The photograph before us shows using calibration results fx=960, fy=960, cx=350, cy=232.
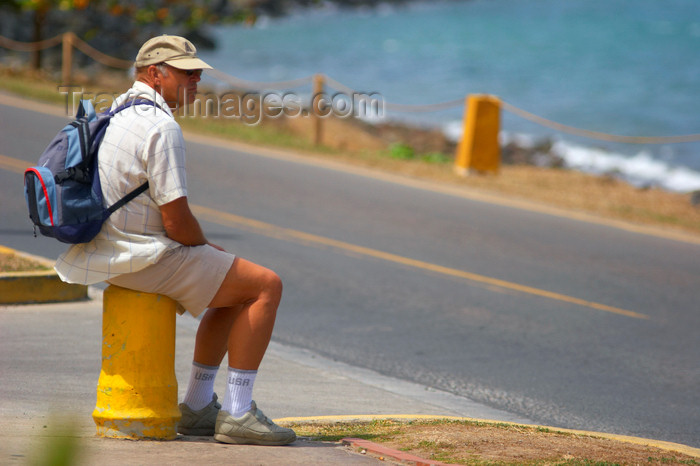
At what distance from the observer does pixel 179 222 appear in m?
4.21

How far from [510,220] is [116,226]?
28.7 ft

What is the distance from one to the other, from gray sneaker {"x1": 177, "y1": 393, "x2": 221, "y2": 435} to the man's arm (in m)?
0.89

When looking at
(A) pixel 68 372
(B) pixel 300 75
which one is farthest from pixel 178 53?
(B) pixel 300 75

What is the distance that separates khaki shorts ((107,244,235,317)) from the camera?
4.26m

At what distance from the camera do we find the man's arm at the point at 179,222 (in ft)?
13.7

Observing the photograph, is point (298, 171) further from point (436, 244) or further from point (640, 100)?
point (640, 100)

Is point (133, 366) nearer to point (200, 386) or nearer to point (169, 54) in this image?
point (200, 386)

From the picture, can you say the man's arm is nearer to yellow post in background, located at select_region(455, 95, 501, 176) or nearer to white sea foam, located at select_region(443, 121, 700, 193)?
yellow post in background, located at select_region(455, 95, 501, 176)

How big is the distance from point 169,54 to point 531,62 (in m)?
57.4

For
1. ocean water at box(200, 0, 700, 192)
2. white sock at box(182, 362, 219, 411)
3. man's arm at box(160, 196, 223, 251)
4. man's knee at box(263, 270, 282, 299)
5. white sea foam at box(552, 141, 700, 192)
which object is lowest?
white sock at box(182, 362, 219, 411)

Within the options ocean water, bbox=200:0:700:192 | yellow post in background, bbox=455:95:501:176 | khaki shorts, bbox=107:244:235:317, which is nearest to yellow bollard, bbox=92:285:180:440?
khaki shorts, bbox=107:244:235:317

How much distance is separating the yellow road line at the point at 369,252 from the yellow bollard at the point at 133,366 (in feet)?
17.4

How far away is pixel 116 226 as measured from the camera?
166 inches

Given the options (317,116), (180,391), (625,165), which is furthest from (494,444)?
(625,165)
